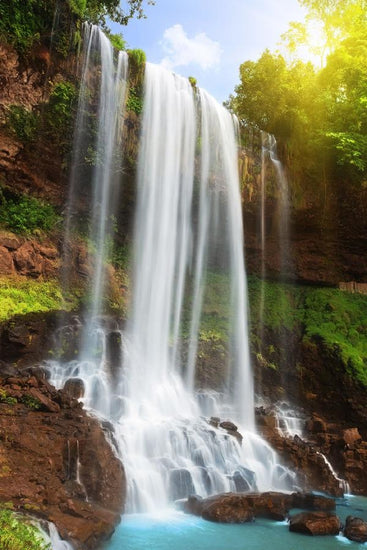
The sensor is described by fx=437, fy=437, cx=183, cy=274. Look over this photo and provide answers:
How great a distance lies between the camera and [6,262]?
13.8 metres

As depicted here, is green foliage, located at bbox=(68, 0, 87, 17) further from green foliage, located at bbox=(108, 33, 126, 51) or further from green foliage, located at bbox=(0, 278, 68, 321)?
green foliage, located at bbox=(0, 278, 68, 321)

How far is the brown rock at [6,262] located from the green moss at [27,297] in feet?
0.93

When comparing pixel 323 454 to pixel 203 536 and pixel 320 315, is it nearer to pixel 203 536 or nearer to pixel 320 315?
pixel 203 536

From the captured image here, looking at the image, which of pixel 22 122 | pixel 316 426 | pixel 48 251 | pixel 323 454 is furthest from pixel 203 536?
pixel 22 122

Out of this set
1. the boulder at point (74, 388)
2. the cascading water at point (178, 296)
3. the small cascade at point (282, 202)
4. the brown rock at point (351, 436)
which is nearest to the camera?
the boulder at point (74, 388)

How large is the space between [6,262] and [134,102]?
7562 millimetres

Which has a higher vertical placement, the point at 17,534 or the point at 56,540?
the point at 17,534

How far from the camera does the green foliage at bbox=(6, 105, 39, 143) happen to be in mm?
14430

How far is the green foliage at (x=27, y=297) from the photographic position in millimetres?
12664

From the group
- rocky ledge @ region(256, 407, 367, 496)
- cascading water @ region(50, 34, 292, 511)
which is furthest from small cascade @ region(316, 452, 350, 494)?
cascading water @ region(50, 34, 292, 511)

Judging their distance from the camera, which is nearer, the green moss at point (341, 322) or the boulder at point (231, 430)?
the boulder at point (231, 430)

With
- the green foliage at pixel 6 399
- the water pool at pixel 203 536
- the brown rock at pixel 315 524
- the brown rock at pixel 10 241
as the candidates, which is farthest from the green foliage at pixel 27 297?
the brown rock at pixel 315 524

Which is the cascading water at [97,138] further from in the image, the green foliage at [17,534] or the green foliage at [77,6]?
the green foliage at [17,534]

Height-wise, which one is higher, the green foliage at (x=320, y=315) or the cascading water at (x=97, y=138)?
the cascading water at (x=97, y=138)
